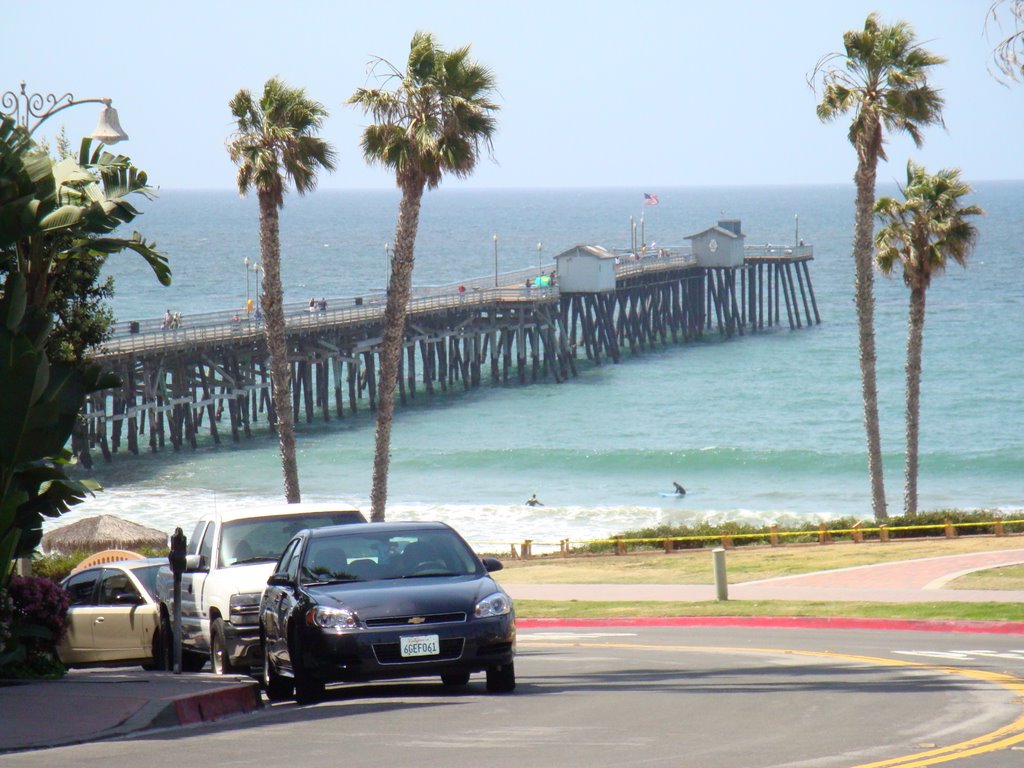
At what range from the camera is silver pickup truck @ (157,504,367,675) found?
1227 centimetres

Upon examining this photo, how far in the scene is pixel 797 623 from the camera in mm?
17906

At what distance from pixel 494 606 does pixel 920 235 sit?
82.4 feet

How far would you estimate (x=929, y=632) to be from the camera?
16453mm

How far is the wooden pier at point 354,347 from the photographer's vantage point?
5462cm

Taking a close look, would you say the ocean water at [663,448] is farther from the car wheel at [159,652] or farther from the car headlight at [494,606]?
the car headlight at [494,606]

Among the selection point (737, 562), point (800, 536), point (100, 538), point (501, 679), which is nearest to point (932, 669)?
point (501, 679)

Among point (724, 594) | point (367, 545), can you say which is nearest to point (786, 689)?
point (367, 545)

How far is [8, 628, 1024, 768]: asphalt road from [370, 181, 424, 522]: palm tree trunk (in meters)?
15.2

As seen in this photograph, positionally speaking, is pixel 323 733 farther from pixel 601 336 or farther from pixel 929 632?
pixel 601 336

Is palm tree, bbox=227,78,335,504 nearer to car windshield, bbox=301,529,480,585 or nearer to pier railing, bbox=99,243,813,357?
pier railing, bbox=99,243,813,357

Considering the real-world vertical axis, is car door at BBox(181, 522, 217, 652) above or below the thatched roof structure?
above

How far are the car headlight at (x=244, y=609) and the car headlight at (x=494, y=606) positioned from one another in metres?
2.67

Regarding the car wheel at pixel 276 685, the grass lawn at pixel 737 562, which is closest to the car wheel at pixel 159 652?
the car wheel at pixel 276 685

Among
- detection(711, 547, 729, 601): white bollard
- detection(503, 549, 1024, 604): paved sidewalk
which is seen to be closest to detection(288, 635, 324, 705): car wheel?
detection(711, 547, 729, 601): white bollard
